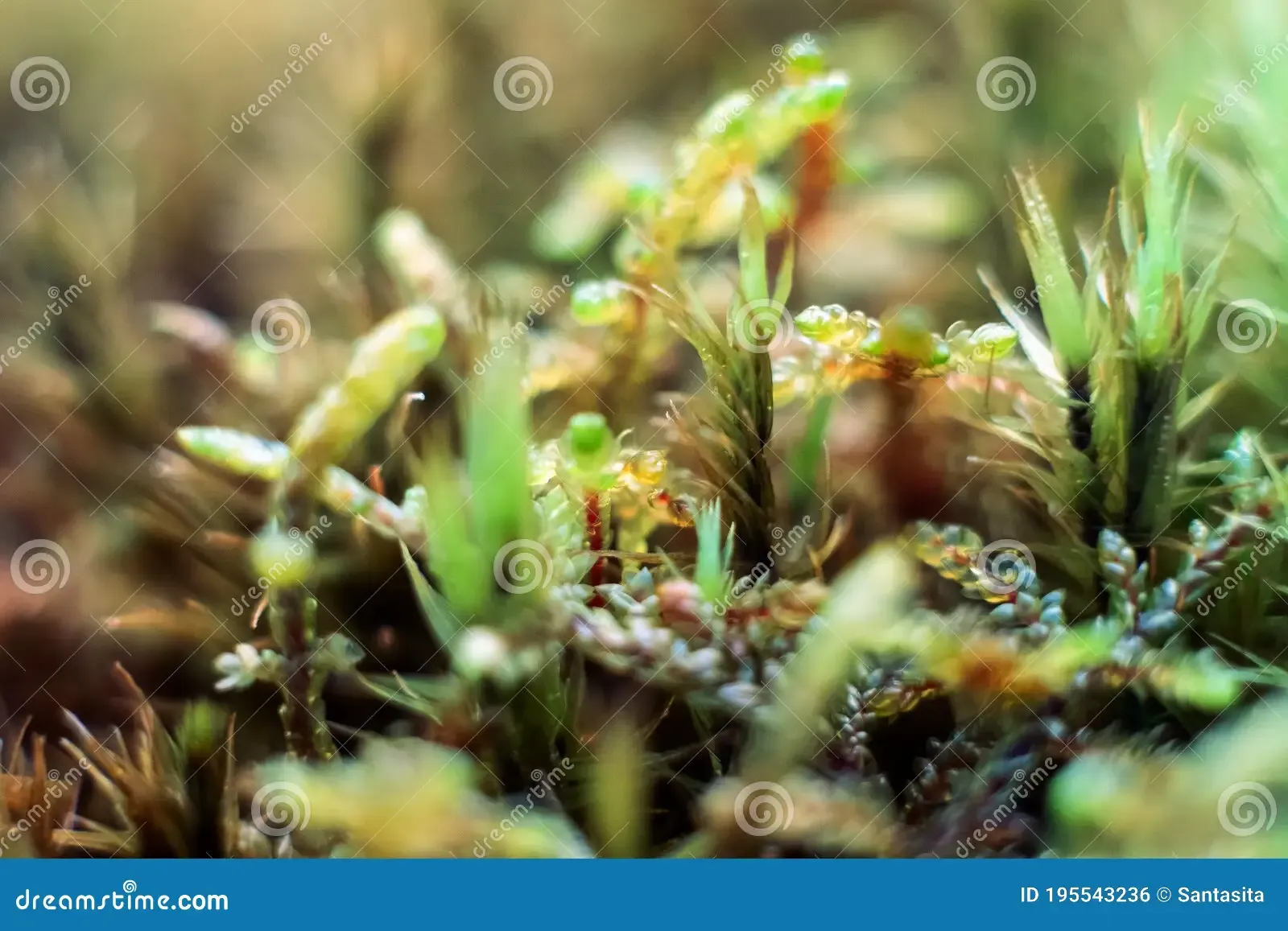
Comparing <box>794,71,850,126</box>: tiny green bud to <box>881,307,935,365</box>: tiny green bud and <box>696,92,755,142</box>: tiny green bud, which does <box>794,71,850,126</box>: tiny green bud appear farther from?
<box>881,307,935,365</box>: tiny green bud

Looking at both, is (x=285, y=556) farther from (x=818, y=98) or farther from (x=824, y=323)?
(x=818, y=98)

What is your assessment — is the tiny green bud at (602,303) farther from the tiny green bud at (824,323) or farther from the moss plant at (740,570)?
the tiny green bud at (824,323)

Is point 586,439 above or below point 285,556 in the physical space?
above

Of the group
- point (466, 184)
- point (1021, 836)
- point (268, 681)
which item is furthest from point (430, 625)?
point (1021, 836)

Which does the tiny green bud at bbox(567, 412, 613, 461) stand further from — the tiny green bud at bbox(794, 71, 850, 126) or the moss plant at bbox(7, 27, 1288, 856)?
the tiny green bud at bbox(794, 71, 850, 126)

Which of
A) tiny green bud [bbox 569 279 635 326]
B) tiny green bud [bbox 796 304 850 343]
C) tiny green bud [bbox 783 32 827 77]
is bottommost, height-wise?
tiny green bud [bbox 796 304 850 343]

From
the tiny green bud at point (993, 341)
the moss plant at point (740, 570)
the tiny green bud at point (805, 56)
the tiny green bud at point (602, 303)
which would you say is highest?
the tiny green bud at point (805, 56)

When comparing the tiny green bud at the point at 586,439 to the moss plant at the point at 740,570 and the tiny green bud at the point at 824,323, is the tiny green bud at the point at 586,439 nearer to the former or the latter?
the moss plant at the point at 740,570

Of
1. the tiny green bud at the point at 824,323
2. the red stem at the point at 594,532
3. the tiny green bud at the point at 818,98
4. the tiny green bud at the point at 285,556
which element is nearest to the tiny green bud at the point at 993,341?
the tiny green bud at the point at 824,323

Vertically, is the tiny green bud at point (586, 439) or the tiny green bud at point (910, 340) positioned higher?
the tiny green bud at point (910, 340)

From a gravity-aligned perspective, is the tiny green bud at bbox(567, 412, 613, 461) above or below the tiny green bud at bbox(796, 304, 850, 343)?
below

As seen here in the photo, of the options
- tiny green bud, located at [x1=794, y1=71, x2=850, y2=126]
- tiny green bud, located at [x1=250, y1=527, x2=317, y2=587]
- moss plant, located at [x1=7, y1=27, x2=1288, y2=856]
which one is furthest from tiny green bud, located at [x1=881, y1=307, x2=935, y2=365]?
tiny green bud, located at [x1=250, y1=527, x2=317, y2=587]

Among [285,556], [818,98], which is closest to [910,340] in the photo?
[818,98]
